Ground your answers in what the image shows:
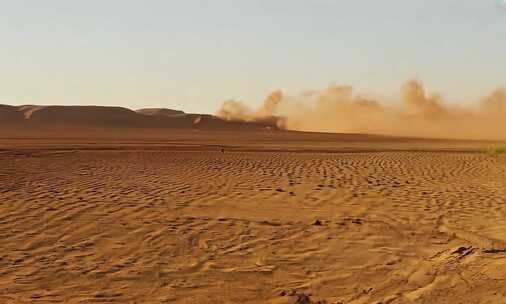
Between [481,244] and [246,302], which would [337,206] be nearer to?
[481,244]

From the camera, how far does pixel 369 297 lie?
4.61 m

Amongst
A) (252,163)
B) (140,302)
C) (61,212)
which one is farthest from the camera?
(252,163)

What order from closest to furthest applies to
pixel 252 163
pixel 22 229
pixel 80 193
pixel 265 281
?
pixel 265 281, pixel 22 229, pixel 80 193, pixel 252 163

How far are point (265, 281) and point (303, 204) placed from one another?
4.14 meters

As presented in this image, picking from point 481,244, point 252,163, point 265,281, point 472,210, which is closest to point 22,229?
point 265,281

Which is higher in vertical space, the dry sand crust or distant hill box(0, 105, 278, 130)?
distant hill box(0, 105, 278, 130)

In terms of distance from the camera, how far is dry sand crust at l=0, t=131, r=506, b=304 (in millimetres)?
4773

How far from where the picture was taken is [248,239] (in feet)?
21.7

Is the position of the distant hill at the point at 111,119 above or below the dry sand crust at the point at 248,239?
above

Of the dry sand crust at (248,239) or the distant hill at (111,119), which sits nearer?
the dry sand crust at (248,239)

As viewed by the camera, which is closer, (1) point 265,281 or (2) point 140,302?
(2) point 140,302

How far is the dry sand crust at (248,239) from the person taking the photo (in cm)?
477

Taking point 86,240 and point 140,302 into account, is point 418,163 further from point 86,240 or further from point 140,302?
point 140,302

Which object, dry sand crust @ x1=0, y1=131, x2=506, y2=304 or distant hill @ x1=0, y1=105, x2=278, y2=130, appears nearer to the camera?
dry sand crust @ x1=0, y1=131, x2=506, y2=304
